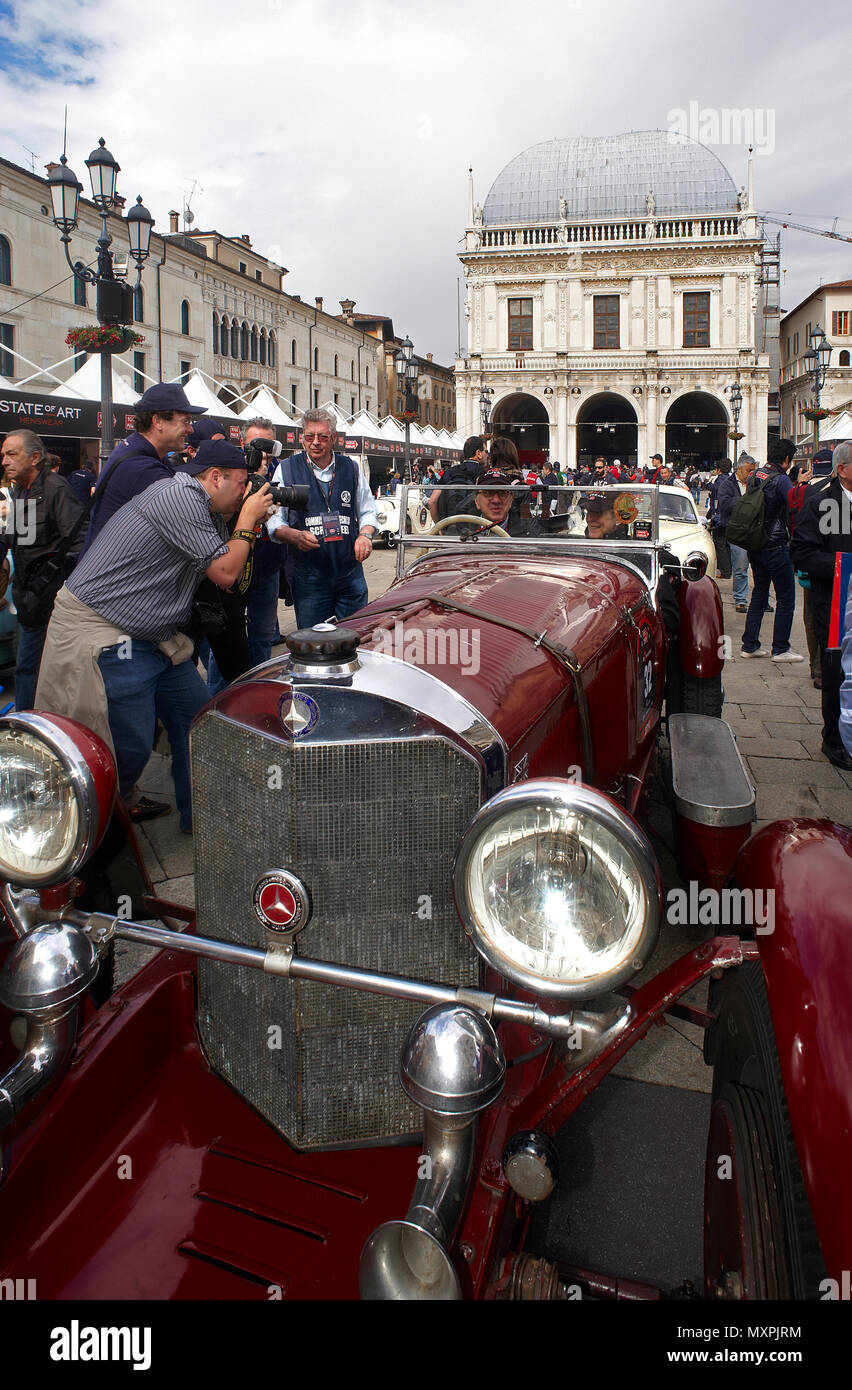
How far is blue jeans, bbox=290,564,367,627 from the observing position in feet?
16.0

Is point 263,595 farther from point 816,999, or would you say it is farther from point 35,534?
point 816,999

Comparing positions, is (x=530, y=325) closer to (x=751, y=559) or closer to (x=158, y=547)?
(x=751, y=559)

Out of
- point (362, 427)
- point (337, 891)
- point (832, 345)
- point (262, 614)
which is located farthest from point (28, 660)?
point (832, 345)

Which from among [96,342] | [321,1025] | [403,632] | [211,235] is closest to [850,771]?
[403,632]

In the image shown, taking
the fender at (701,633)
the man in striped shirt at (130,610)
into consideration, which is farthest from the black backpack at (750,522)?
the man in striped shirt at (130,610)

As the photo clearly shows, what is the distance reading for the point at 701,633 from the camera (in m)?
4.16

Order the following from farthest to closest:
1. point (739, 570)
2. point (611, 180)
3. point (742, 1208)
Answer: point (611, 180) < point (739, 570) < point (742, 1208)

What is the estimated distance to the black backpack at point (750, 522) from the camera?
747cm

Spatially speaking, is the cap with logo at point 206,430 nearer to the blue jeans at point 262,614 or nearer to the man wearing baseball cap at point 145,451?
the man wearing baseball cap at point 145,451

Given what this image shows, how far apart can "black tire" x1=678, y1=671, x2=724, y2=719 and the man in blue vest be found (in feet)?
6.08

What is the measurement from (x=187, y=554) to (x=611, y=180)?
49730mm

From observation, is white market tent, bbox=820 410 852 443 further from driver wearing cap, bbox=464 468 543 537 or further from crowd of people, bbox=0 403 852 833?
driver wearing cap, bbox=464 468 543 537

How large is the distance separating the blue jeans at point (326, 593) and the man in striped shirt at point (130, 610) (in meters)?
1.81

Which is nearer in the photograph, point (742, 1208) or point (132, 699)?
point (742, 1208)
